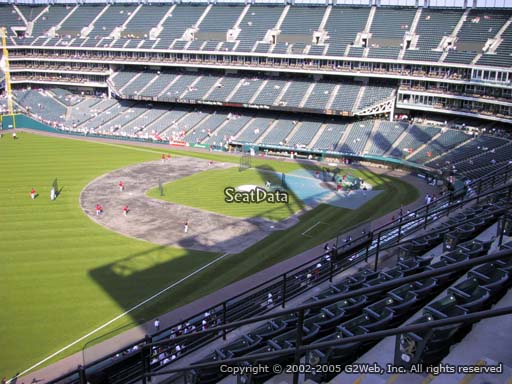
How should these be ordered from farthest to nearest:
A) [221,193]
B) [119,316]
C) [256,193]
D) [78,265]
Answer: [221,193], [256,193], [78,265], [119,316]

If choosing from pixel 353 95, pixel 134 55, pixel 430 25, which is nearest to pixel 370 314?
pixel 353 95

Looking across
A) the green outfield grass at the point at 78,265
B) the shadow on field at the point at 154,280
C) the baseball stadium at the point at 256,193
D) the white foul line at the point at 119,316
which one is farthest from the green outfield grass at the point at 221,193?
the white foul line at the point at 119,316

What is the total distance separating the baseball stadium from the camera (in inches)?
358

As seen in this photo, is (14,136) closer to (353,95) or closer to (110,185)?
(110,185)

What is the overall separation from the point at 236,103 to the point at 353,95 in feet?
50.4

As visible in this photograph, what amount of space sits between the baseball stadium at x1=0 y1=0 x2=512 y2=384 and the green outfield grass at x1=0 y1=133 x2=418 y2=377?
0.15m

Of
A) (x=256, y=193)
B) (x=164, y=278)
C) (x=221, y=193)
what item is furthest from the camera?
(x=221, y=193)

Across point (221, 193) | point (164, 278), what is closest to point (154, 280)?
point (164, 278)

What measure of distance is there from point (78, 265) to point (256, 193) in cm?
1837

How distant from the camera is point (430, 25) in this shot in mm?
61156

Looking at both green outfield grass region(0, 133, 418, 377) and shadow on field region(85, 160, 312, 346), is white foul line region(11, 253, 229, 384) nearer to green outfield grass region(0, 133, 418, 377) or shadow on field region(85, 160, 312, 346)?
shadow on field region(85, 160, 312, 346)

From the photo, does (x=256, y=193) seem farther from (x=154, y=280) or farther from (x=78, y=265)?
(x=78, y=265)

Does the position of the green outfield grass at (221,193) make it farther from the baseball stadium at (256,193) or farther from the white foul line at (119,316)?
the white foul line at (119,316)

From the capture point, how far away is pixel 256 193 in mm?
43281
